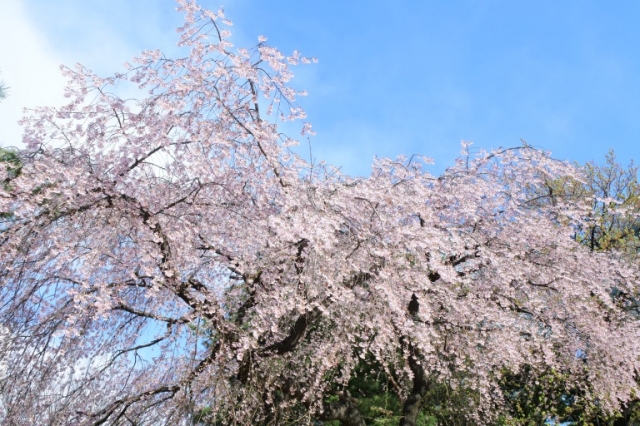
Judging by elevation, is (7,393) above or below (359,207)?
below

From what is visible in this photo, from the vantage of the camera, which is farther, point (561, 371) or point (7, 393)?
point (561, 371)

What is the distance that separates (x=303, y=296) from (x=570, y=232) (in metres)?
5.08

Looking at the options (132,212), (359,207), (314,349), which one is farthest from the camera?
(314,349)

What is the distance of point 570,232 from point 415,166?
8.52 ft

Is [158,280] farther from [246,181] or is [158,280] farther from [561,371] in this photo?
[561,371]

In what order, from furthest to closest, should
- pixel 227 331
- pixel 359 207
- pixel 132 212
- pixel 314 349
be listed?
pixel 314 349 < pixel 359 207 < pixel 227 331 < pixel 132 212

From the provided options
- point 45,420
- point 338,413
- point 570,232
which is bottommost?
point 45,420

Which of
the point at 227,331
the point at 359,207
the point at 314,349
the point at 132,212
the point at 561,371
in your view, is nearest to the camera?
the point at 132,212

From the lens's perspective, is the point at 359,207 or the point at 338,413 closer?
the point at 359,207

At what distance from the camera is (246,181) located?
648 cm

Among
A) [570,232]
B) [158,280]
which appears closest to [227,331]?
[158,280]

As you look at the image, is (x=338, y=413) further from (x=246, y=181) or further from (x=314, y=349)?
(x=246, y=181)

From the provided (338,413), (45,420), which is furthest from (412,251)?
(45,420)

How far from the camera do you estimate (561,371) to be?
1116cm
